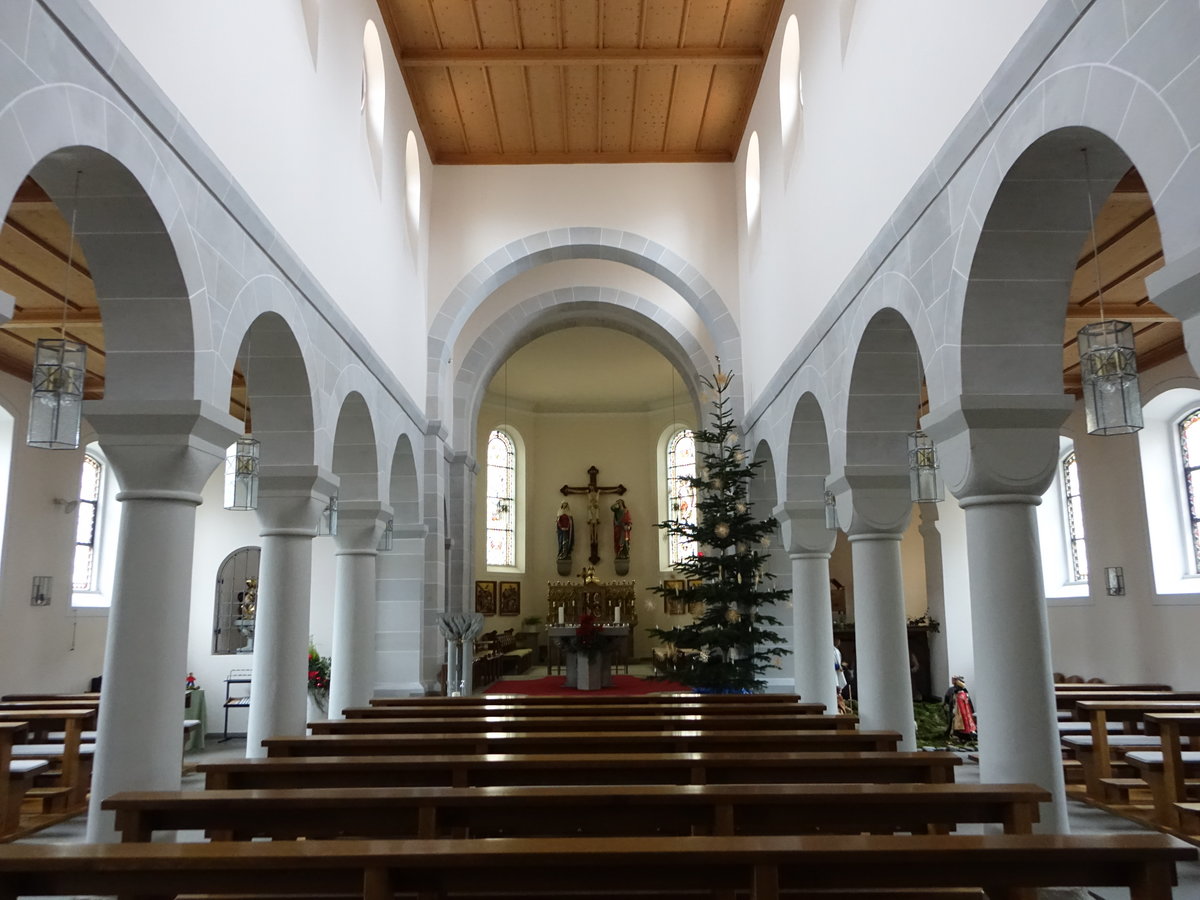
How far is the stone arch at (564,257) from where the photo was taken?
43.0ft

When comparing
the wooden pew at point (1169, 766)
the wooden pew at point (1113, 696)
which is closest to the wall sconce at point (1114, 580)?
the wooden pew at point (1113, 696)

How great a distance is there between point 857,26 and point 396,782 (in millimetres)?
6353

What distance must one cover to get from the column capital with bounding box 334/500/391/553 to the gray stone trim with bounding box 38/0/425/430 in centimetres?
208

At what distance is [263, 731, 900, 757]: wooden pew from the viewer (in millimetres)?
5535

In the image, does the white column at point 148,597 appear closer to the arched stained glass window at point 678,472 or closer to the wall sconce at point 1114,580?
the wall sconce at point 1114,580

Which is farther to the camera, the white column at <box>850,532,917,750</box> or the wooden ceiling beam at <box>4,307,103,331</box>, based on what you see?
the wooden ceiling beam at <box>4,307,103,331</box>

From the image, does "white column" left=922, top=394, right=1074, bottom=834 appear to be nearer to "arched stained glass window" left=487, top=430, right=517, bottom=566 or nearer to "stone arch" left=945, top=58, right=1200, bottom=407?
"stone arch" left=945, top=58, right=1200, bottom=407

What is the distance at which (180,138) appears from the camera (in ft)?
17.0

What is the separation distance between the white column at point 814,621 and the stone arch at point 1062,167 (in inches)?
197

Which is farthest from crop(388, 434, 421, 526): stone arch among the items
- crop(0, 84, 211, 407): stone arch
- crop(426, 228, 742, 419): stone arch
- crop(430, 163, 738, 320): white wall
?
crop(0, 84, 211, 407): stone arch

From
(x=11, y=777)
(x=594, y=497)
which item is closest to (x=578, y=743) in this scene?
(x=11, y=777)

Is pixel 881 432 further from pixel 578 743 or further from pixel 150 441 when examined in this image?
pixel 150 441

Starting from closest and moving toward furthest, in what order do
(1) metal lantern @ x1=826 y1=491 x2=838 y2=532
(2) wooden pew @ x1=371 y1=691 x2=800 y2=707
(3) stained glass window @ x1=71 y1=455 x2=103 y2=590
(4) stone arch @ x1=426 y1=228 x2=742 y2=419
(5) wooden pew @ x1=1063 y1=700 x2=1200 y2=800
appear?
(5) wooden pew @ x1=1063 y1=700 x2=1200 y2=800 → (2) wooden pew @ x1=371 y1=691 x2=800 y2=707 → (1) metal lantern @ x1=826 y1=491 x2=838 y2=532 → (4) stone arch @ x1=426 y1=228 x2=742 y2=419 → (3) stained glass window @ x1=71 y1=455 x2=103 y2=590

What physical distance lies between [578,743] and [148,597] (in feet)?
8.18
